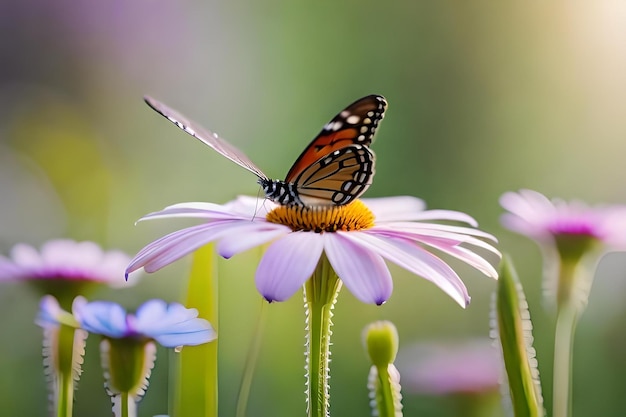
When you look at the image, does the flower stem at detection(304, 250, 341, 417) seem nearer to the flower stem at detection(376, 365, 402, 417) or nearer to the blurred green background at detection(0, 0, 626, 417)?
the flower stem at detection(376, 365, 402, 417)

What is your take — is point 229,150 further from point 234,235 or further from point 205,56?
point 205,56

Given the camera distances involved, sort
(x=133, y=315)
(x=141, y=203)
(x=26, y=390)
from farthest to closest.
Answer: (x=141, y=203)
(x=26, y=390)
(x=133, y=315)

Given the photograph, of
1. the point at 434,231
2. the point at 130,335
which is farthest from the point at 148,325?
the point at 434,231

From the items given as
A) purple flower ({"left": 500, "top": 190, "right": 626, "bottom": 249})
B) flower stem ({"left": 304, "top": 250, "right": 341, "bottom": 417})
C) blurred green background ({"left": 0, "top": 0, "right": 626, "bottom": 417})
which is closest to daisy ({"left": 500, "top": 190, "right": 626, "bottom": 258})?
purple flower ({"left": 500, "top": 190, "right": 626, "bottom": 249})

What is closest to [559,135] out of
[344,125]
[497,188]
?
[497,188]

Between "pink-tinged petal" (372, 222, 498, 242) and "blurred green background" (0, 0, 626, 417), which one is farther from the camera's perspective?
"blurred green background" (0, 0, 626, 417)

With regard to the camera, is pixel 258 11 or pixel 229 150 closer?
pixel 229 150

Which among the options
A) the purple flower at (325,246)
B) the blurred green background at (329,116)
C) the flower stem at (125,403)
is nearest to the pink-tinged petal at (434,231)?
the purple flower at (325,246)
